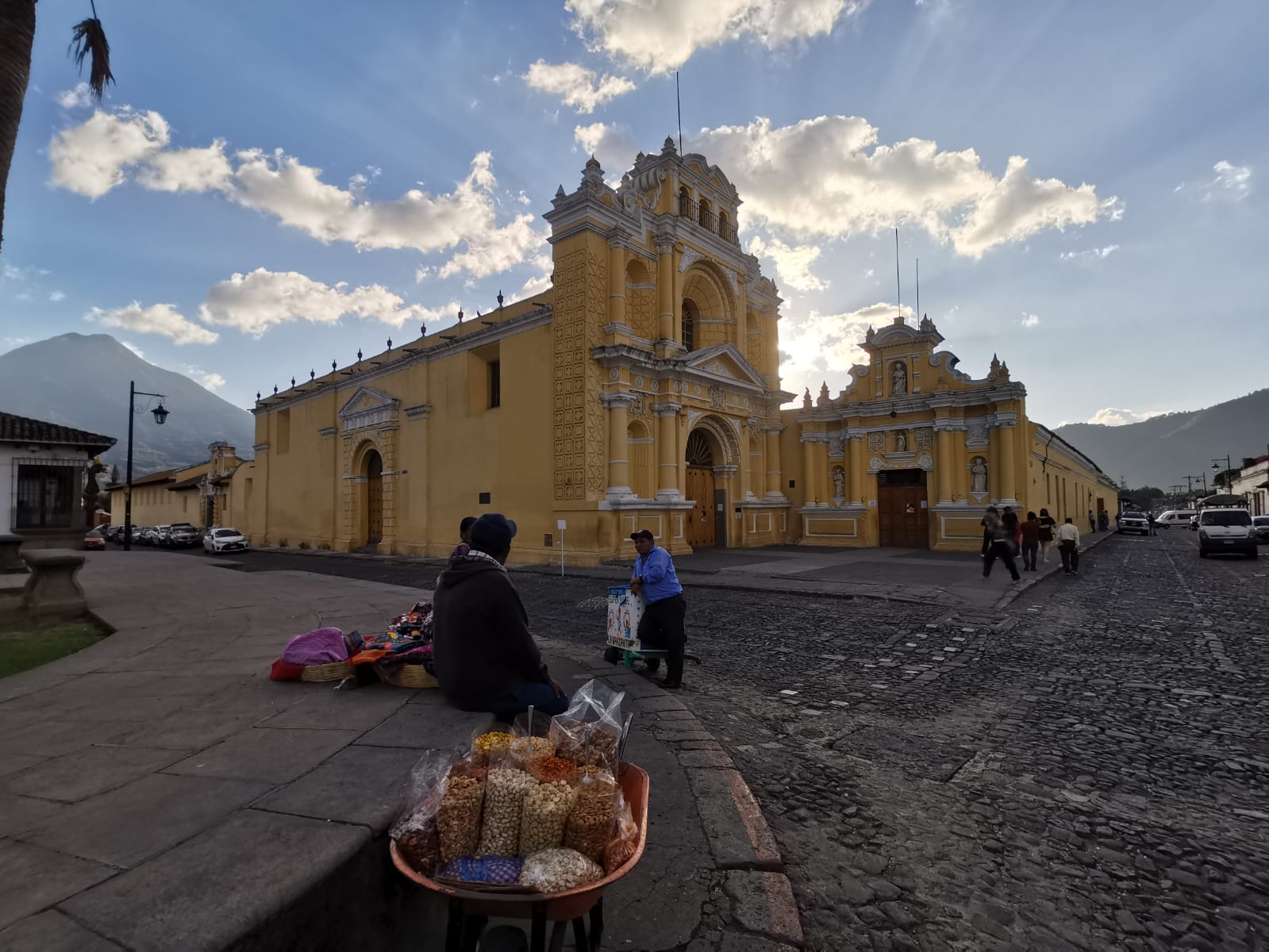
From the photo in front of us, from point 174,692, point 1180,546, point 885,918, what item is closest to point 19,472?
point 174,692

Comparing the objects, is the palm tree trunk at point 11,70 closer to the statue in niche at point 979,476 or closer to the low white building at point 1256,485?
the statue in niche at point 979,476

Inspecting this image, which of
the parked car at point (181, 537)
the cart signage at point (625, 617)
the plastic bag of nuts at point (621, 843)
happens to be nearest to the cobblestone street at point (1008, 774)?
the cart signage at point (625, 617)

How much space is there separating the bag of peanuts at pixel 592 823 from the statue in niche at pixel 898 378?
23.0 m

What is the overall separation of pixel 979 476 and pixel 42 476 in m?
25.5

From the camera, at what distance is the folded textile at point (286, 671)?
15.2 ft

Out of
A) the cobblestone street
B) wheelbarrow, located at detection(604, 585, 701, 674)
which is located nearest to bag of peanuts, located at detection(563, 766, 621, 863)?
the cobblestone street

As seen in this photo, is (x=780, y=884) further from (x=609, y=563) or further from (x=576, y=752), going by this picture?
(x=609, y=563)

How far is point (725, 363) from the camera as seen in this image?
22234 millimetres

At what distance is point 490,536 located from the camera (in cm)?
368

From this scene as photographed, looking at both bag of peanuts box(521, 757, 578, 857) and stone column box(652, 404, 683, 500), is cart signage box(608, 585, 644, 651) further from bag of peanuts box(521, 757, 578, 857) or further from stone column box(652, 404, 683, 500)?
stone column box(652, 404, 683, 500)

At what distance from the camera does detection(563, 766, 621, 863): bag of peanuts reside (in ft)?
6.08

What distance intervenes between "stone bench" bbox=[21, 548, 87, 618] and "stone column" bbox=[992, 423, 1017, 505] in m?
22.6

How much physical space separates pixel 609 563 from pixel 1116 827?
48.2 feet

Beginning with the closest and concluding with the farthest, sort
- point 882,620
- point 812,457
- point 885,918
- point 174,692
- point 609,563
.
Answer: point 885,918, point 174,692, point 882,620, point 609,563, point 812,457
